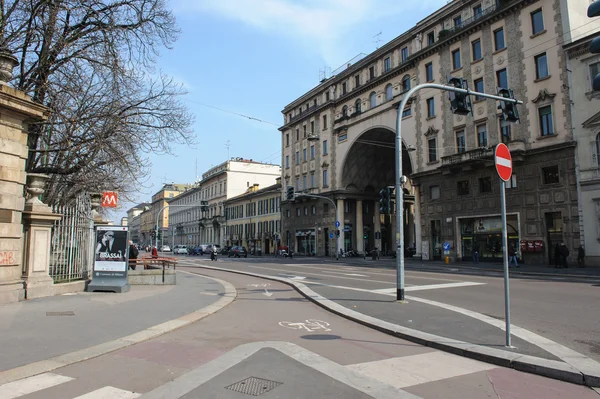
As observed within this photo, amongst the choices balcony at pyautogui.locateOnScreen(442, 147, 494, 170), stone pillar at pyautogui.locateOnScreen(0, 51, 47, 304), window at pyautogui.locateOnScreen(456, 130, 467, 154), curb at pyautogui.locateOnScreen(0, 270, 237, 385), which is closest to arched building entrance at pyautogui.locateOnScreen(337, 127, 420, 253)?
window at pyautogui.locateOnScreen(456, 130, 467, 154)

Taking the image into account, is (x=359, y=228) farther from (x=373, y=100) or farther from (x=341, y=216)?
(x=373, y=100)

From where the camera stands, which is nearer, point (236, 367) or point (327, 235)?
point (236, 367)

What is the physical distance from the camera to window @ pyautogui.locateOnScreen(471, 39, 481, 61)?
33.9 m

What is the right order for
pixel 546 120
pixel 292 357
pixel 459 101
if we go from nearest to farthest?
1. pixel 292 357
2. pixel 459 101
3. pixel 546 120

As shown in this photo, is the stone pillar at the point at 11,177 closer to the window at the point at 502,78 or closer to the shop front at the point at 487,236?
the shop front at the point at 487,236

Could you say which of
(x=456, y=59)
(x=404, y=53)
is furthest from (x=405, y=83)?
(x=456, y=59)

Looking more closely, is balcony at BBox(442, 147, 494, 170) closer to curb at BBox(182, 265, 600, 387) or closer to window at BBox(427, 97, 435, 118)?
window at BBox(427, 97, 435, 118)

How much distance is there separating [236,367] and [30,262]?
8.96 metres

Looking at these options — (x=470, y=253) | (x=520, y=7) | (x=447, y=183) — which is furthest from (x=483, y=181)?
(x=520, y=7)

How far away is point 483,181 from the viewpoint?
107 feet

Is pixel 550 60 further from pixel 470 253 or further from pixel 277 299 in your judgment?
pixel 277 299

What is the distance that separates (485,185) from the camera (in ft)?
106

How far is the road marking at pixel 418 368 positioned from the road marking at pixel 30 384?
378 centimetres

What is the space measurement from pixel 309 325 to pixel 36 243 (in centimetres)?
837
